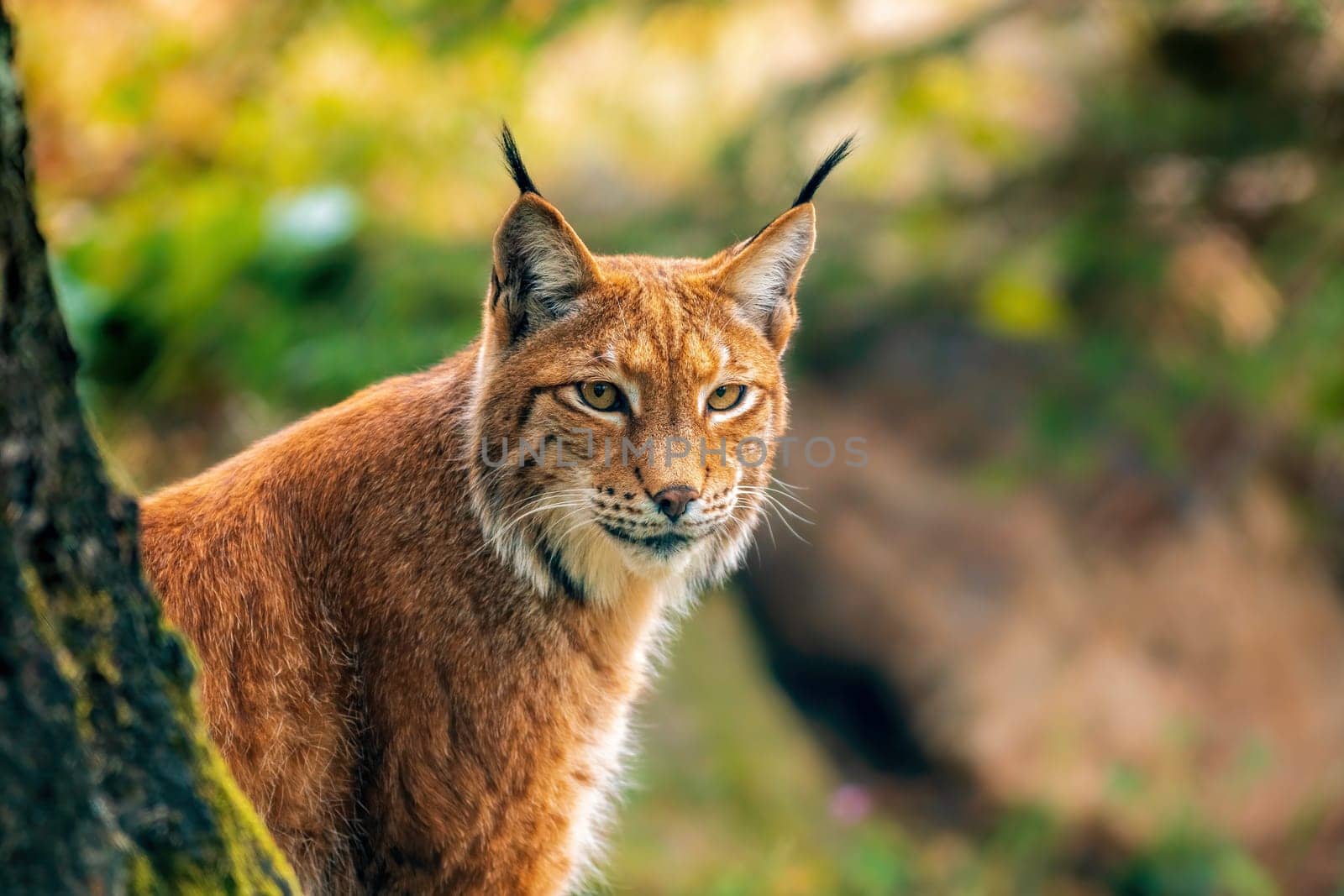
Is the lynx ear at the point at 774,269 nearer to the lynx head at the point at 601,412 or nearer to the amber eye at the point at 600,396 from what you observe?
the lynx head at the point at 601,412

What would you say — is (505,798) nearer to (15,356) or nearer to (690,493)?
(690,493)

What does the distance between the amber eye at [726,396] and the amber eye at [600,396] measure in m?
0.25

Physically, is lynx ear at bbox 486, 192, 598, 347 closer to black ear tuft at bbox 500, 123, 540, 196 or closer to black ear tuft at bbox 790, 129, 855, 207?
black ear tuft at bbox 500, 123, 540, 196

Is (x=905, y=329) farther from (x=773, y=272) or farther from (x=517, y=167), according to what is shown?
(x=517, y=167)

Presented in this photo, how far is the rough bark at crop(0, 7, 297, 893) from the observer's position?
1.64 m

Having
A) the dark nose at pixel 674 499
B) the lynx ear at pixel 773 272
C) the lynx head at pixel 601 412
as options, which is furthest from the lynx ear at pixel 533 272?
the dark nose at pixel 674 499

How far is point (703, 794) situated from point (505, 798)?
14.2 ft

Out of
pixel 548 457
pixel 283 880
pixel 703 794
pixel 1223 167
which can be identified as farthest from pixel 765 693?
pixel 283 880

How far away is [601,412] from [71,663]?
1795 millimetres

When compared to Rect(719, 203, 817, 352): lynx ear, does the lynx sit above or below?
below

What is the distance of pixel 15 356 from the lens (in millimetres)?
1682

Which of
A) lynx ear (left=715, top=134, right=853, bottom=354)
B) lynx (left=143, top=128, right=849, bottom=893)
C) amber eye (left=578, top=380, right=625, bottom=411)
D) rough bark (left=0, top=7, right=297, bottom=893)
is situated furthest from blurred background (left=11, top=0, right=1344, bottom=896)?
rough bark (left=0, top=7, right=297, bottom=893)

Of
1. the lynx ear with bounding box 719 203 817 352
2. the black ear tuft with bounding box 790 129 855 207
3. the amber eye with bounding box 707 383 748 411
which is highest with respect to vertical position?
the black ear tuft with bounding box 790 129 855 207

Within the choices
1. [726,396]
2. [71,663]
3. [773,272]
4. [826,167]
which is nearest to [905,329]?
[773,272]
